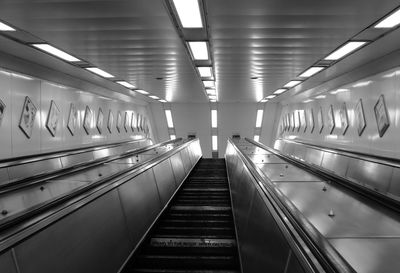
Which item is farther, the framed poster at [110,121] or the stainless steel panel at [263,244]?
the framed poster at [110,121]

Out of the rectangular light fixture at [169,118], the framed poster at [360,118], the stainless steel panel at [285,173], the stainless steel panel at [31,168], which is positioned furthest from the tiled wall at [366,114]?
the rectangular light fixture at [169,118]

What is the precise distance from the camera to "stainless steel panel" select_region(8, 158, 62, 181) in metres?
6.04

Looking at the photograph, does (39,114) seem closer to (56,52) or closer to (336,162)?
(56,52)

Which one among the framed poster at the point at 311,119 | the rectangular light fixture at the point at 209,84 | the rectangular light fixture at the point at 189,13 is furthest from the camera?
the framed poster at the point at 311,119

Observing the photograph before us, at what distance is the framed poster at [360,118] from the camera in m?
8.29

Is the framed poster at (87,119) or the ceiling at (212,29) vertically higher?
the ceiling at (212,29)

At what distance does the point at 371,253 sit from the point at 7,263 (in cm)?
201

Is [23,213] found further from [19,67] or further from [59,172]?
[19,67]

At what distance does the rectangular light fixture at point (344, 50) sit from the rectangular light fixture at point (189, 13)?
3.17 m

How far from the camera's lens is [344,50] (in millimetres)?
6496

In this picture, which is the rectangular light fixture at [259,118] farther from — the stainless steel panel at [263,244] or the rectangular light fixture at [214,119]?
the stainless steel panel at [263,244]

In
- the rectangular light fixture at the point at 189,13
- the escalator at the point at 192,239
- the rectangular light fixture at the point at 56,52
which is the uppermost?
the rectangular light fixture at the point at 56,52

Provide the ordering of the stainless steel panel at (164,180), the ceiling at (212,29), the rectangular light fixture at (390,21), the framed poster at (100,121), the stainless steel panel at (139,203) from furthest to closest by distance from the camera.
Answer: the framed poster at (100,121)
the stainless steel panel at (164,180)
the rectangular light fixture at (390,21)
the ceiling at (212,29)
the stainless steel panel at (139,203)

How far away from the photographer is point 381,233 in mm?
2086
